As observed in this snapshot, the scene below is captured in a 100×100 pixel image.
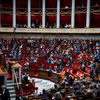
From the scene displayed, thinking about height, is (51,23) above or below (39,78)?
above

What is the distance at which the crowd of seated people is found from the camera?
88.5 ft

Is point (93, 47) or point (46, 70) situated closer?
point (46, 70)

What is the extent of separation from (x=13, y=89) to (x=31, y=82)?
2.66 metres

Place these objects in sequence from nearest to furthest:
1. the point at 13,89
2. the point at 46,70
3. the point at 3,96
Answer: the point at 3,96, the point at 13,89, the point at 46,70

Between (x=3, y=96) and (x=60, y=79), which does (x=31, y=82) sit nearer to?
(x=60, y=79)

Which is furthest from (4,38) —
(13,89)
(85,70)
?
(13,89)

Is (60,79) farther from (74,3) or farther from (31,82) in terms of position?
(74,3)

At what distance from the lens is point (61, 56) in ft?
113

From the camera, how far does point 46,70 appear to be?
103 feet

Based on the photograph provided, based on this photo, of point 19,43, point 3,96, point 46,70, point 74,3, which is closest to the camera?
point 3,96

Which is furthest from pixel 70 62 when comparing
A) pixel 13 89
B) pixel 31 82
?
pixel 13 89

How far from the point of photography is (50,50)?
37.5 m

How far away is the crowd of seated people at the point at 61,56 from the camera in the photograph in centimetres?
2696

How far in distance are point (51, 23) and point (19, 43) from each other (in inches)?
275
